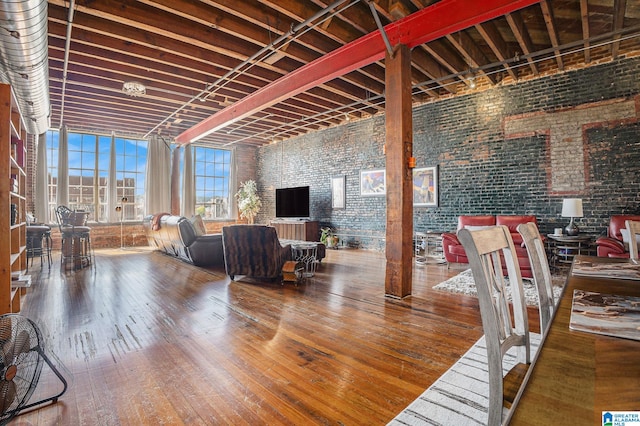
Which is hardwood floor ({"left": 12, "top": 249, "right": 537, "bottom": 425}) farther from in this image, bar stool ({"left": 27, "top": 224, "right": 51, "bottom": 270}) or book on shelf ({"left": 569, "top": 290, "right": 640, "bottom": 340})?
bar stool ({"left": 27, "top": 224, "right": 51, "bottom": 270})

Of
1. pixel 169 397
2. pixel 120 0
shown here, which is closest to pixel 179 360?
pixel 169 397

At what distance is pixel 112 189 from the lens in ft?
31.3

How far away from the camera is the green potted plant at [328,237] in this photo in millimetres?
8852

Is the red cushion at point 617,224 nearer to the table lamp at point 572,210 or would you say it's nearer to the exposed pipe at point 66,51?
the table lamp at point 572,210

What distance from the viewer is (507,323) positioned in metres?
1.22

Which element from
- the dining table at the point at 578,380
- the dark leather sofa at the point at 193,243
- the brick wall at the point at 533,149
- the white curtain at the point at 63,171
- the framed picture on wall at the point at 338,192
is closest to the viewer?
the dining table at the point at 578,380

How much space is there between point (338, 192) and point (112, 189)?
268 inches

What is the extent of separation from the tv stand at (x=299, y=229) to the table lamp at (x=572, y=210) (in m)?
5.93

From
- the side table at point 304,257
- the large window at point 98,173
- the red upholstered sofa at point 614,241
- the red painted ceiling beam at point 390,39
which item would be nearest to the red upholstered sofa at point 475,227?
the red upholstered sofa at point 614,241

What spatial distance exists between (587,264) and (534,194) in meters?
4.48

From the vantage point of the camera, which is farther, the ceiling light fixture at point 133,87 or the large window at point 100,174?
the large window at point 100,174

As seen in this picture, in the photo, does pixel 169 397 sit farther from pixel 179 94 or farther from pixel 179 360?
pixel 179 94

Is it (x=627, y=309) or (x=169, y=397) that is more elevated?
(x=627, y=309)

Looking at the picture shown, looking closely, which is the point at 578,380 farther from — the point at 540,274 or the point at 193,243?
the point at 193,243
